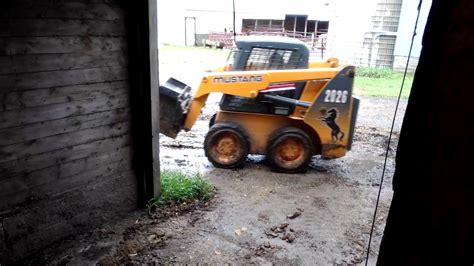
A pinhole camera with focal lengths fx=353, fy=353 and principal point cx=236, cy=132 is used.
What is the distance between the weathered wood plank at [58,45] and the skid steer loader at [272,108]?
1930 millimetres

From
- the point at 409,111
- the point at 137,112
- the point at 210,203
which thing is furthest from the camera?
the point at 210,203

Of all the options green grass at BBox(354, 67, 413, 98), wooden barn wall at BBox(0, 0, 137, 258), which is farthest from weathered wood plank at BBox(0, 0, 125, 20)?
green grass at BBox(354, 67, 413, 98)

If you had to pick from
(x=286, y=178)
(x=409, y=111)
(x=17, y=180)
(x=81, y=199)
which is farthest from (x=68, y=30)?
(x=286, y=178)

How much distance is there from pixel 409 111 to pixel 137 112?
3.70m

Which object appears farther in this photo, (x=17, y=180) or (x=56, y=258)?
(x=56, y=258)

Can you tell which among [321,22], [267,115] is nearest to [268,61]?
[267,115]

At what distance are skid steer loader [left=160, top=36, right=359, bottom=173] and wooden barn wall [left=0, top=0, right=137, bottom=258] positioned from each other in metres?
1.86

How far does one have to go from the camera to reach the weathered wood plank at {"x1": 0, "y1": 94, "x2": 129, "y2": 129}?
119 inches

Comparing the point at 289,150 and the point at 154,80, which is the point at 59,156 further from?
the point at 289,150

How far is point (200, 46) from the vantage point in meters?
27.8

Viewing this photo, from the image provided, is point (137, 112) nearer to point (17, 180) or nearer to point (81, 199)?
point (81, 199)

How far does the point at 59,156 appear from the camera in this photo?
346 cm

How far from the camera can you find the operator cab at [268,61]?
5.66 meters

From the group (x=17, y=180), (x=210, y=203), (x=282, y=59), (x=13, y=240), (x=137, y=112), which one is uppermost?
(x=282, y=59)
